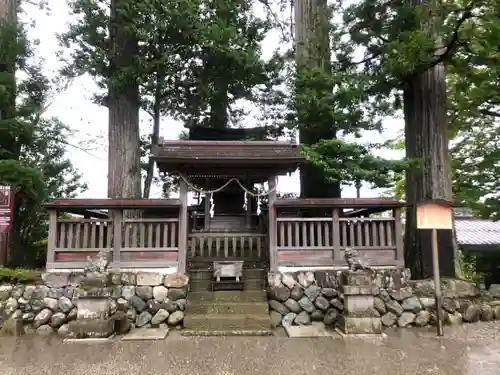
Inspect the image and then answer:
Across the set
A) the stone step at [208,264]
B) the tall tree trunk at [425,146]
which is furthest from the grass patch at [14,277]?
the tall tree trunk at [425,146]

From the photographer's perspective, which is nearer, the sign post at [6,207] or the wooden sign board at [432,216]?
the wooden sign board at [432,216]

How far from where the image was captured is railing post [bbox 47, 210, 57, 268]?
7.18 metres

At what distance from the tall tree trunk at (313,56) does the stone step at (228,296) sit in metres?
4.05

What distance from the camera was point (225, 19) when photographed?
10641 millimetres

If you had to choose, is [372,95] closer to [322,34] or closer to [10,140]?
[322,34]

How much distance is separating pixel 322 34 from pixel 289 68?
1349mm

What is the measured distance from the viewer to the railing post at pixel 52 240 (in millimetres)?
7184

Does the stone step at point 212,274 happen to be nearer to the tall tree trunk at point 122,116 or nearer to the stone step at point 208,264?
the stone step at point 208,264

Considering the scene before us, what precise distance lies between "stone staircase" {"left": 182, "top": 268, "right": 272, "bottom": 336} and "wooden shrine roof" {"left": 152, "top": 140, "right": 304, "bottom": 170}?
2284 millimetres

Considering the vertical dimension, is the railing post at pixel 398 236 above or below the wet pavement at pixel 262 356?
above

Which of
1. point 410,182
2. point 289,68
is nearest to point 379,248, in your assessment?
point 410,182

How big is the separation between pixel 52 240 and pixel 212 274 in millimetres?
3172

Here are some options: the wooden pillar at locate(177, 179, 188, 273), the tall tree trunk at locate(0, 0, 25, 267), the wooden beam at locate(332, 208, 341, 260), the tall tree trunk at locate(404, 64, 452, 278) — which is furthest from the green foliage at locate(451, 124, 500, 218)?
the tall tree trunk at locate(0, 0, 25, 267)

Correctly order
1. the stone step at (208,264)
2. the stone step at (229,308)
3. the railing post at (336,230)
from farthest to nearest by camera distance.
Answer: the stone step at (208,264), the railing post at (336,230), the stone step at (229,308)
